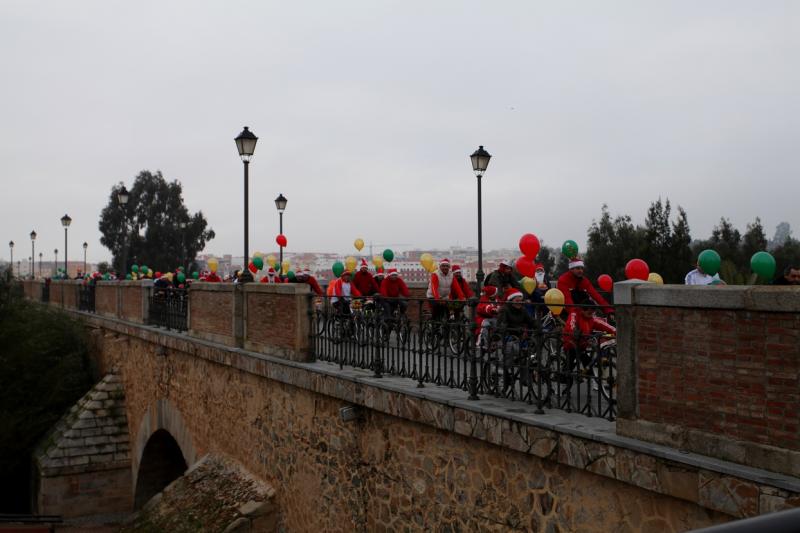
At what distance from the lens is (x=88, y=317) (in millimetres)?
23141

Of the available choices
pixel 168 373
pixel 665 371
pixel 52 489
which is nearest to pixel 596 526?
pixel 665 371

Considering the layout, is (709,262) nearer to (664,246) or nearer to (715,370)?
(715,370)

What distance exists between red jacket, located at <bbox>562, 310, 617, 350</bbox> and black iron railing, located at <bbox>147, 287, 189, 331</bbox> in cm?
962

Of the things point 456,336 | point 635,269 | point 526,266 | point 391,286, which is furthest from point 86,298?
point 635,269

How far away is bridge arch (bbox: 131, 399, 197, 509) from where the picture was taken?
1555 cm

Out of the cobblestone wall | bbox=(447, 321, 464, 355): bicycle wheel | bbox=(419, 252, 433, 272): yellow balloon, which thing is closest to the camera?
the cobblestone wall

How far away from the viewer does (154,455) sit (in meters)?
17.4

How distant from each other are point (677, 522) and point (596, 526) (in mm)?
690

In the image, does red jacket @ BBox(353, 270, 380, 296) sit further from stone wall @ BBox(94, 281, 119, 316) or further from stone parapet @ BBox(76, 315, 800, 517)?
stone wall @ BBox(94, 281, 119, 316)

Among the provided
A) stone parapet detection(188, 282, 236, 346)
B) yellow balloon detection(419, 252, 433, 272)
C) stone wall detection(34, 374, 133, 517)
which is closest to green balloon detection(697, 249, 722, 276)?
yellow balloon detection(419, 252, 433, 272)

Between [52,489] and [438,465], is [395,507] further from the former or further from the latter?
[52,489]

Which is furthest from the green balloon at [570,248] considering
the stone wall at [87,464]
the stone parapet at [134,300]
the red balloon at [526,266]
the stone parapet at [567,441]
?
the stone wall at [87,464]

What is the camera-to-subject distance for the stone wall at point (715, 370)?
4.07 meters

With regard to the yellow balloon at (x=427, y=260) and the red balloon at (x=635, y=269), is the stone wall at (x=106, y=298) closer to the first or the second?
the yellow balloon at (x=427, y=260)
